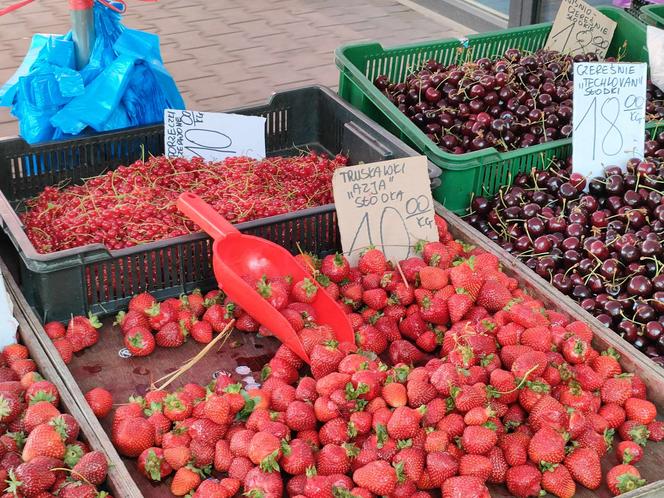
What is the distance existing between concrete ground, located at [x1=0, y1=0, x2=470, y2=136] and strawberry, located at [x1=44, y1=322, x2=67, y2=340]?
8.13 ft

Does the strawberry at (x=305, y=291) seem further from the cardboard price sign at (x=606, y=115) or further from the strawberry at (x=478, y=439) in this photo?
the cardboard price sign at (x=606, y=115)

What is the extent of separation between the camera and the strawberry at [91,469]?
144cm

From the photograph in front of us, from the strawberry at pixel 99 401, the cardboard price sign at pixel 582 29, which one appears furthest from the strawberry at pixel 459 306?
the cardboard price sign at pixel 582 29

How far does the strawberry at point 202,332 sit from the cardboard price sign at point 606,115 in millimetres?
1317

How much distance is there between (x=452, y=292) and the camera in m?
2.00

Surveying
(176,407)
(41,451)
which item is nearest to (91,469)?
(41,451)

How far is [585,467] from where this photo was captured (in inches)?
62.8

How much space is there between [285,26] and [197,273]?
12.3 feet

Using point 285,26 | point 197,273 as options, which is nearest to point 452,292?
point 197,273

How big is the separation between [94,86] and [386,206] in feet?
3.52

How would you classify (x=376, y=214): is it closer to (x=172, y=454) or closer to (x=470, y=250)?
(x=470, y=250)

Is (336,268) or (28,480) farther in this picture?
(336,268)

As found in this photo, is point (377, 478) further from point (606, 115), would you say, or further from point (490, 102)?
point (490, 102)

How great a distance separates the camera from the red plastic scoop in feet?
6.09
